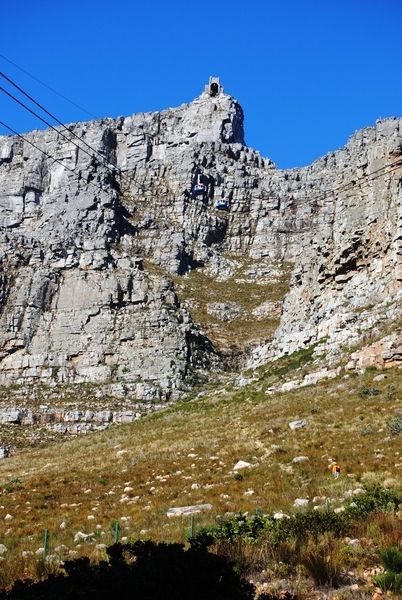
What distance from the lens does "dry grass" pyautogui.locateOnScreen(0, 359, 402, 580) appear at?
15.2m

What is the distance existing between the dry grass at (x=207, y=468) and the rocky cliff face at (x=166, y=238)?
40.3ft

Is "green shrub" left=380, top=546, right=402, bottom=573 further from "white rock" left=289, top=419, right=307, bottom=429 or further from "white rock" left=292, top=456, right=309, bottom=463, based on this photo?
"white rock" left=289, top=419, right=307, bottom=429

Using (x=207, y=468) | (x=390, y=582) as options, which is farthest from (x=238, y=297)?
(x=390, y=582)

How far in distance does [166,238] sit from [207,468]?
70599 mm

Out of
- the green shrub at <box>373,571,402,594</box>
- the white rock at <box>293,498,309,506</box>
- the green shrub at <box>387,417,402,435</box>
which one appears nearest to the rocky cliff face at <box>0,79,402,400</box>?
the white rock at <box>293,498,309,506</box>

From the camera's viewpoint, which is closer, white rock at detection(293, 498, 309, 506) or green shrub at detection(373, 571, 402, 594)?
green shrub at detection(373, 571, 402, 594)

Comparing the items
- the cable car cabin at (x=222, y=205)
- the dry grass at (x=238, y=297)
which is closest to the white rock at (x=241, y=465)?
the dry grass at (x=238, y=297)

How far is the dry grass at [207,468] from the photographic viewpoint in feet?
49.8

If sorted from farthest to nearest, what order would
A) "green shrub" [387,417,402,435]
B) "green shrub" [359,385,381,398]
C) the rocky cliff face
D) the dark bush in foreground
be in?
the rocky cliff face, "green shrub" [359,385,381,398], "green shrub" [387,417,402,435], the dark bush in foreground

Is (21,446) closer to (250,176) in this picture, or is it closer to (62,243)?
(62,243)

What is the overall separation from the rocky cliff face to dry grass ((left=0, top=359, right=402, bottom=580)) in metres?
12.3

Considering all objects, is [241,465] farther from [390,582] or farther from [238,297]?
[238,297]

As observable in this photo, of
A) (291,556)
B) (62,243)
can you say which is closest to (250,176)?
(62,243)

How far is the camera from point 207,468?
2298 centimetres
